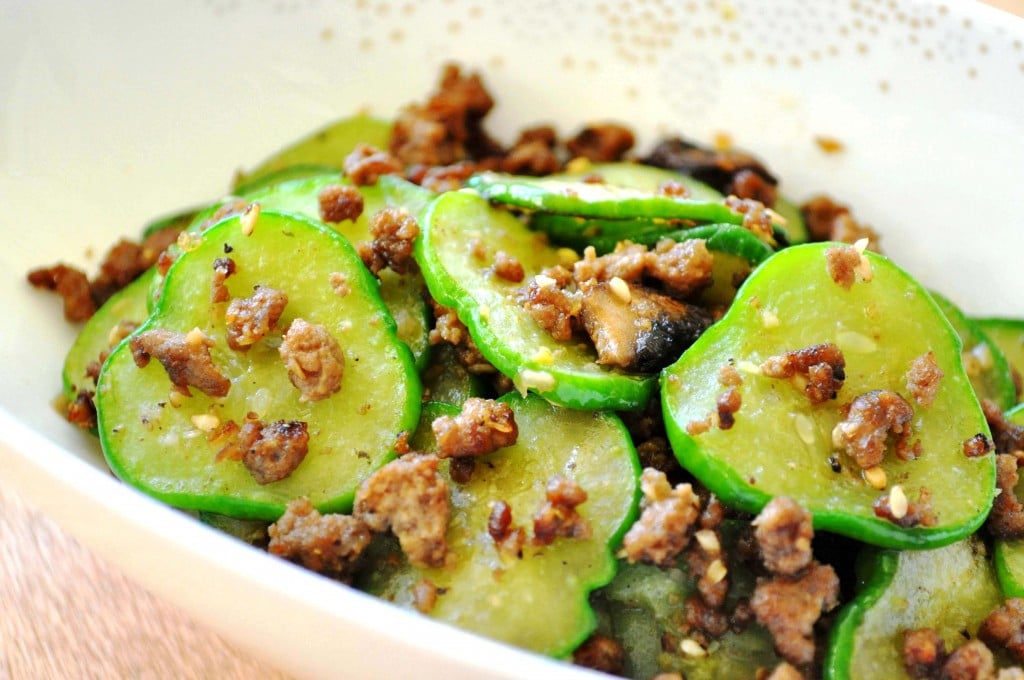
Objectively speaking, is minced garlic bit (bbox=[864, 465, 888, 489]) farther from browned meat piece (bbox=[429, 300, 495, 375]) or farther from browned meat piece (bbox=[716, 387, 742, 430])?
browned meat piece (bbox=[429, 300, 495, 375])

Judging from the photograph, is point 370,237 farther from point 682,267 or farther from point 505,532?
point 505,532

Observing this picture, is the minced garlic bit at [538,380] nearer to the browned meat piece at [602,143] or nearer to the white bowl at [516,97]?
the white bowl at [516,97]

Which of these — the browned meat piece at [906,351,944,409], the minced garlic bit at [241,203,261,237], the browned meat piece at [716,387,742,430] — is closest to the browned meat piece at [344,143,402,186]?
the minced garlic bit at [241,203,261,237]

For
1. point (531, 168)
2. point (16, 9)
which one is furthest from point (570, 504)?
point (16, 9)

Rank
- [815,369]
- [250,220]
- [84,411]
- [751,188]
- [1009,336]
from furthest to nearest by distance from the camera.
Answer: [751,188] < [1009,336] < [84,411] < [250,220] < [815,369]

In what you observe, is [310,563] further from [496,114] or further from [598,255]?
[496,114]

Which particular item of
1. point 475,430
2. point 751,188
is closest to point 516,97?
point 751,188
